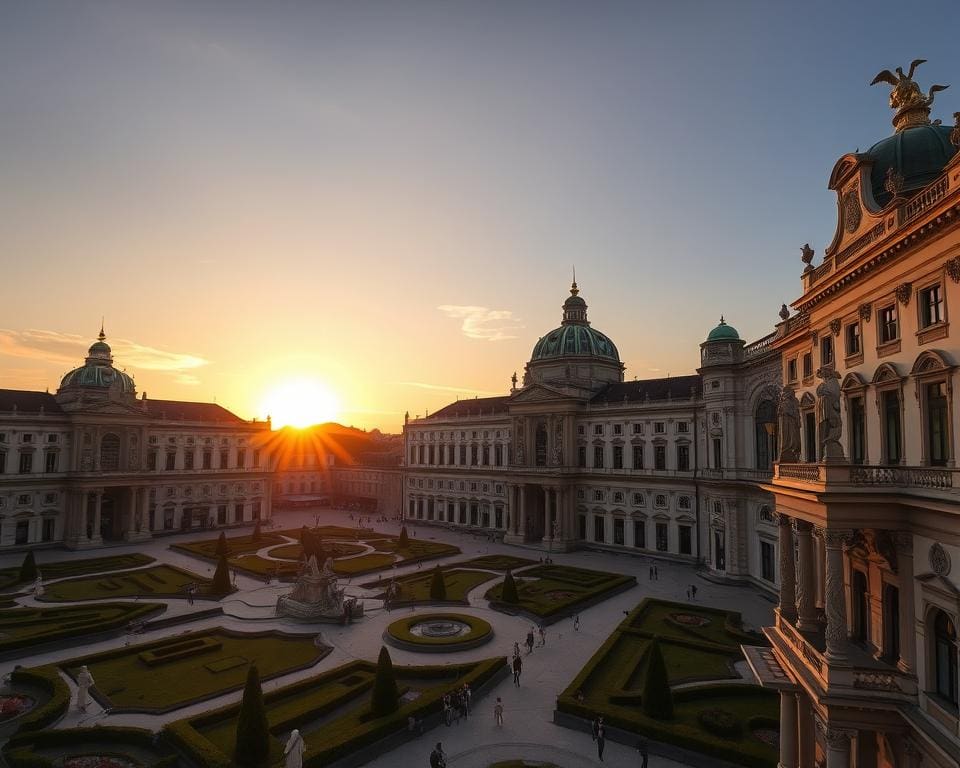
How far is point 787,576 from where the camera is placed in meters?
25.4

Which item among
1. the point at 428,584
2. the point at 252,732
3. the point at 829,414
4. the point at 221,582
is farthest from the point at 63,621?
the point at 829,414

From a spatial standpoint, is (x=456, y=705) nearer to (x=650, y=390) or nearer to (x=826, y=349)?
(x=826, y=349)

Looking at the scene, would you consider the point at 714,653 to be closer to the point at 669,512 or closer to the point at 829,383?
the point at 829,383

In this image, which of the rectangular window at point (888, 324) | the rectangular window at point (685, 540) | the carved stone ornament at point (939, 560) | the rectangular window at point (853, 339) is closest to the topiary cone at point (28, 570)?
the rectangular window at point (685, 540)

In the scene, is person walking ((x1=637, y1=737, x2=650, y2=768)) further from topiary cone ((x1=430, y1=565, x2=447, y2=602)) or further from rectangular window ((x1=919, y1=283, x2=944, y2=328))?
topiary cone ((x1=430, y1=565, x2=447, y2=602))

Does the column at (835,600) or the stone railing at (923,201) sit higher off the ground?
the stone railing at (923,201)

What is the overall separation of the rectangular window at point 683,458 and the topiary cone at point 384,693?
45972mm

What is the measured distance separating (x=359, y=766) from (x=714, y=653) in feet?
75.1

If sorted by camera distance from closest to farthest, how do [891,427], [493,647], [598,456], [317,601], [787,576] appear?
[891,427] < [787,576] < [493,647] < [317,601] < [598,456]

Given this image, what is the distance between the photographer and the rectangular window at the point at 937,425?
700 inches

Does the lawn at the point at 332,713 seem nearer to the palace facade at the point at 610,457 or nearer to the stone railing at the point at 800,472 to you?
the stone railing at the point at 800,472

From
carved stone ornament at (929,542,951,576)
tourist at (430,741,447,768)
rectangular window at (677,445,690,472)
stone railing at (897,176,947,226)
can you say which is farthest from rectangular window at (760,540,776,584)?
stone railing at (897,176,947,226)

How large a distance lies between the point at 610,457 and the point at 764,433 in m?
23.5

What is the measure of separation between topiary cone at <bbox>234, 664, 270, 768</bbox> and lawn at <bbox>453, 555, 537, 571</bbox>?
3894 cm
